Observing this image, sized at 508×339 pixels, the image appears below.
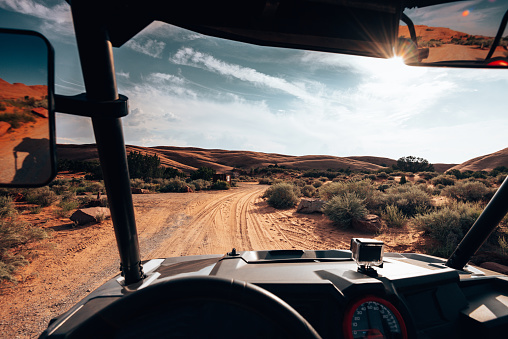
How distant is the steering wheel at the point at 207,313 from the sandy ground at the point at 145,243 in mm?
3673

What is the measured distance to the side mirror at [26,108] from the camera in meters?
0.99

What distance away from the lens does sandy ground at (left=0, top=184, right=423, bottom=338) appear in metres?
3.73

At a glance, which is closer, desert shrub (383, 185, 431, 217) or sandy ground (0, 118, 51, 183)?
sandy ground (0, 118, 51, 183)

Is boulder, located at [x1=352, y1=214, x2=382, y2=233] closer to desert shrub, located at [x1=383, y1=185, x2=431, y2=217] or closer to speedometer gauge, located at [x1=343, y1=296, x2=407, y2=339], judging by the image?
desert shrub, located at [x1=383, y1=185, x2=431, y2=217]

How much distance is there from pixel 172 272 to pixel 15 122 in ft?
4.27

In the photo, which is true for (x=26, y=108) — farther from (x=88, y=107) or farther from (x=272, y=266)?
(x=272, y=266)

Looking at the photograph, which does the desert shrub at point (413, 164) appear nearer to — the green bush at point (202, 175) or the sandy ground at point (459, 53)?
the green bush at point (202, 175)

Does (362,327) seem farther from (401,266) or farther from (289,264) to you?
(401,266)

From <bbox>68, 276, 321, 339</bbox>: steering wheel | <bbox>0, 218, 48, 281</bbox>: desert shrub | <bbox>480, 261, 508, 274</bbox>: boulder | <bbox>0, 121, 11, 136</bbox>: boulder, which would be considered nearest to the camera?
<bbox>68, 276, 321, 339</bbox>: steering wheel

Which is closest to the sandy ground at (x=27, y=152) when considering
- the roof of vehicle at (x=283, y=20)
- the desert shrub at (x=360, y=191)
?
the roof of vehicle at (x=283, y=20)

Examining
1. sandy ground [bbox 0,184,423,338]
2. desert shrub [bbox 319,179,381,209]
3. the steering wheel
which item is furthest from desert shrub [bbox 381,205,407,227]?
the steering wheel

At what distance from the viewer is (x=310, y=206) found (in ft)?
35.4

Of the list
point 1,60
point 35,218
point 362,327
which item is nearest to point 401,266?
point 362,327

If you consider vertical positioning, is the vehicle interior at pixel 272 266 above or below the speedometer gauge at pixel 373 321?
above
